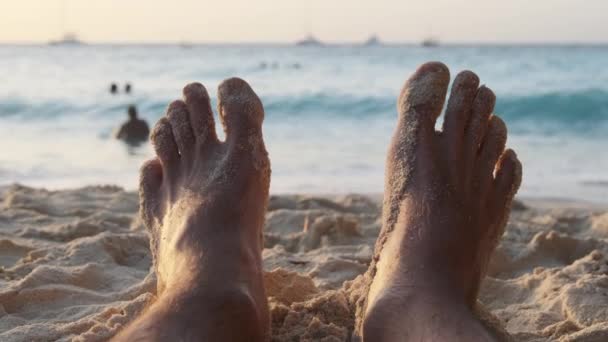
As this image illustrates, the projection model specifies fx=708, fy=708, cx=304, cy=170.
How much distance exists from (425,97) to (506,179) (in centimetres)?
33

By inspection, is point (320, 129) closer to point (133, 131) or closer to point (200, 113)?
point (133, 131)

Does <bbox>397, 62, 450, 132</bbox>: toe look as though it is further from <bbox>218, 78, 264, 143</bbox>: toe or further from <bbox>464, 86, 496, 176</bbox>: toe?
<bbox>218, 78, 264, 143</bbox>: toe

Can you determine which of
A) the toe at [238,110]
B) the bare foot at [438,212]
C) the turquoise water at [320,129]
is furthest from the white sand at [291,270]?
the turquoise water at [320,129]

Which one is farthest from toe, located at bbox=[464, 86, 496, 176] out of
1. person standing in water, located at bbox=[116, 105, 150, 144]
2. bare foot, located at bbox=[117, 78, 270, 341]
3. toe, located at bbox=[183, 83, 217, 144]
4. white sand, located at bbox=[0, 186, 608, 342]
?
person standing in water, located at bbox=[116, 105, 150, 144]

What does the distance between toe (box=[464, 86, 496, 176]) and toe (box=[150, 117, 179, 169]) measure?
883 mm

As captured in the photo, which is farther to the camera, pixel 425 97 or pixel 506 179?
pixel 425 97

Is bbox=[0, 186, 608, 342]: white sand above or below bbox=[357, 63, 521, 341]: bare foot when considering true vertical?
below

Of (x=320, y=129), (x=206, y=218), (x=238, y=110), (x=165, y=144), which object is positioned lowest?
(x=320, y=129)

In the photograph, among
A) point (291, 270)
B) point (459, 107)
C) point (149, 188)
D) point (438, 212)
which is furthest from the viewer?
point (291, 270)

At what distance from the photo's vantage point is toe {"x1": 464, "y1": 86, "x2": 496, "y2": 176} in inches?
77.7

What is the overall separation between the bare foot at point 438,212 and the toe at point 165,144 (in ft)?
2.22

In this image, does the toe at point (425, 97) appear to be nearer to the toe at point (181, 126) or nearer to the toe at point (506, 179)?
the toe at point (506, 179)

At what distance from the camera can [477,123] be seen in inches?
80.0

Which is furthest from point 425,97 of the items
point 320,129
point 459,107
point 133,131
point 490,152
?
point 320,129
